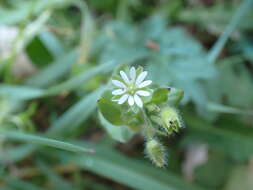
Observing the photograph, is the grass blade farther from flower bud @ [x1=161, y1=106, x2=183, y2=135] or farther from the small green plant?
flower bud @ [x1=161, y1=106, x2=183, y2=135]

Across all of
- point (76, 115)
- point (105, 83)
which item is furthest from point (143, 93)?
point (105, 83)

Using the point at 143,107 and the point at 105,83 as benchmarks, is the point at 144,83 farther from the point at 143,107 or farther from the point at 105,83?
the point at 105,83

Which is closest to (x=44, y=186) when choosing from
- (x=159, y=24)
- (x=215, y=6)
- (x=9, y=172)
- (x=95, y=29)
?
(x=9, y=172)

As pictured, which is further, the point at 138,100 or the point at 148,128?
the point at 148,128

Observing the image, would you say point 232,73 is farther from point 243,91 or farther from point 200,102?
point 200,102

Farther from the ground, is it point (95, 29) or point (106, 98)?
point (95, 29)

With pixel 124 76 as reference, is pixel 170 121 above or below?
below
